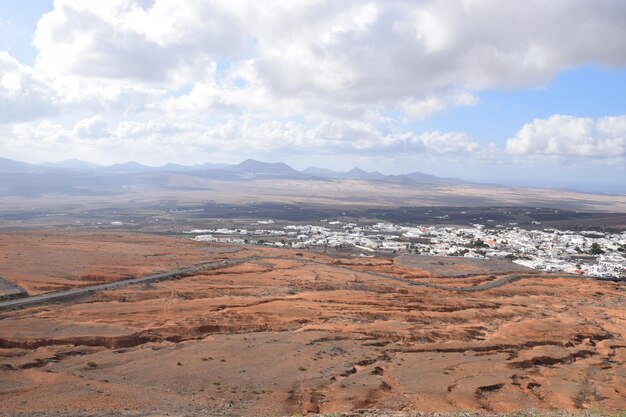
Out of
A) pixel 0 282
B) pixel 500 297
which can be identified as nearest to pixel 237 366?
pixel 0 282

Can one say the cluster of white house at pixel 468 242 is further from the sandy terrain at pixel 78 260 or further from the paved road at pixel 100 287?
the paved road at pixel 100 287

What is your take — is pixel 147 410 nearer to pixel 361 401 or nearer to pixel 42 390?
pixel 42 390

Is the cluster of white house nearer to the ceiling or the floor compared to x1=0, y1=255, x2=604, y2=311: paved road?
nearer to the floor

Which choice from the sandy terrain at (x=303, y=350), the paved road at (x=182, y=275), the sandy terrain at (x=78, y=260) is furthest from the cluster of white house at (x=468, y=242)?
the sandy terrain at (x=303, y=350)

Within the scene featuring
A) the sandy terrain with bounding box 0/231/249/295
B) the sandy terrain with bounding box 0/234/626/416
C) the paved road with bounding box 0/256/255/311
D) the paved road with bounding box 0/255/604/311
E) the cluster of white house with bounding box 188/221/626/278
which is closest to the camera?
the sandy terrain with bounding box 0/234/626/416

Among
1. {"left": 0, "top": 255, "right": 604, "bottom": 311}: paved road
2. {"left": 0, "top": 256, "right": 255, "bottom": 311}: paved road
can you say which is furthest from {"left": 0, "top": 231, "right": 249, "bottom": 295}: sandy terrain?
{"left": 0, "top": 255, "right": 604, "bottom": 311}: paved road

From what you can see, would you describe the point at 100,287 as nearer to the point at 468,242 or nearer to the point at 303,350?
the point at 303,350

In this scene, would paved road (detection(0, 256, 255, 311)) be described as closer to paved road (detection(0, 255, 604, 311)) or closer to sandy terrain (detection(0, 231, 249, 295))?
paved road (detection(0, 255, 604, 311))
